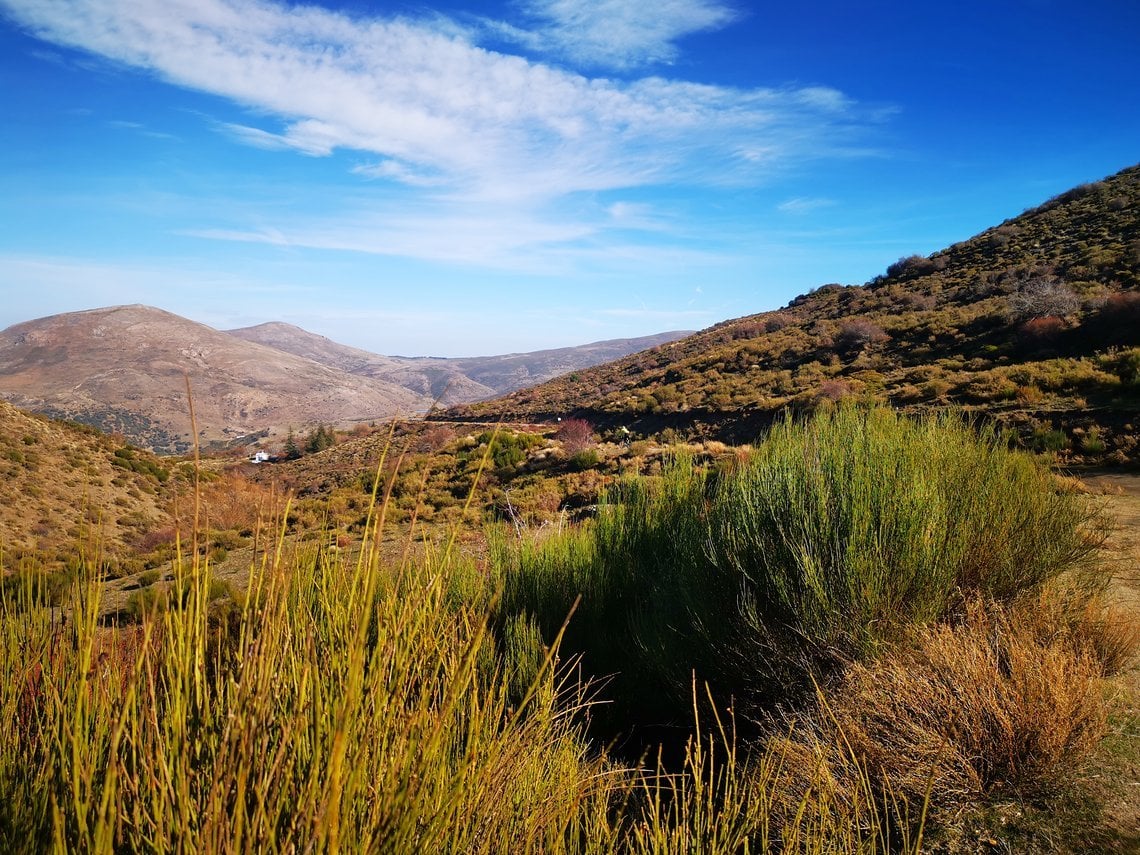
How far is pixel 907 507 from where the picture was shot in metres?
4.31

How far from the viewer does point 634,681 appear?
529 cm

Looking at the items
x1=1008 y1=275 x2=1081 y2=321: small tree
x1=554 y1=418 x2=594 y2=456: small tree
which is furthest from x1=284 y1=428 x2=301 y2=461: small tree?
x1=1008 y1=275 x2=1081 y2=321: small tree

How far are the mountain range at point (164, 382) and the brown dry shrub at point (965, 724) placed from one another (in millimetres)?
81799

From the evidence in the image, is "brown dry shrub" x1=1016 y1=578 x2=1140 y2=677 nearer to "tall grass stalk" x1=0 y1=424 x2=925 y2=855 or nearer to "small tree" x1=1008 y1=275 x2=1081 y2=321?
"tall grass stalk" x1=0 y1=424 x2=925 y2=855

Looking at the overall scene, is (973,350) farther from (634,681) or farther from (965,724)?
(965,724)

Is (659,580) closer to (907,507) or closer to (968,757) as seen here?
(907,507)

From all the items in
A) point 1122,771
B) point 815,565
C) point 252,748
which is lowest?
point 1122,771

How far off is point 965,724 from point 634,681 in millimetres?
2626

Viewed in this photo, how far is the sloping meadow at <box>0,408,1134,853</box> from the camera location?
136 centimetres

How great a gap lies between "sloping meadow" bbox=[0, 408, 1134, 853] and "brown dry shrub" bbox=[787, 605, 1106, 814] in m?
0.02

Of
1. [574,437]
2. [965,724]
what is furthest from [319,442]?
[965,724]

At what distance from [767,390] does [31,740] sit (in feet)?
87.2

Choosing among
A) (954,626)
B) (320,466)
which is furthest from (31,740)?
(320,466)

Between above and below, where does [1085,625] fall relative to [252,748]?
below
